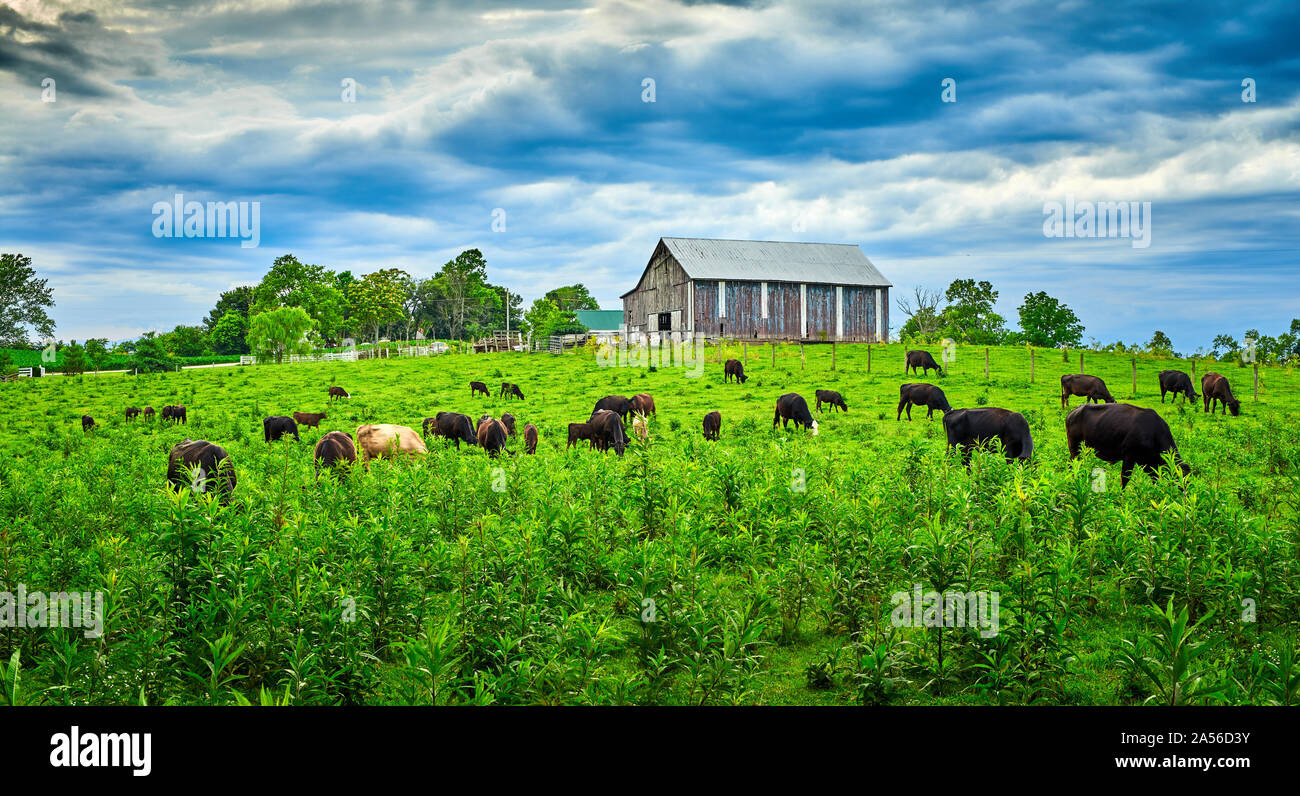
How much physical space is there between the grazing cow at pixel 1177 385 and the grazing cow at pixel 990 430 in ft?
63.1

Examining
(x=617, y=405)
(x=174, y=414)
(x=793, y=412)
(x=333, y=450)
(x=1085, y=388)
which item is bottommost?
(x=333, y=450)

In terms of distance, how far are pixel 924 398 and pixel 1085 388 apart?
758 cm

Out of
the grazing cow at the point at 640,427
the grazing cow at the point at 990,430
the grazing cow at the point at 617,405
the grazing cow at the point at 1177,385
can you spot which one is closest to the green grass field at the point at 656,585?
the grazing cow at the point at 990,430

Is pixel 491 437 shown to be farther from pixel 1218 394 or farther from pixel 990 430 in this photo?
pixel 1218 394

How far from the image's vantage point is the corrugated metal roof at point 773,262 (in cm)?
5816

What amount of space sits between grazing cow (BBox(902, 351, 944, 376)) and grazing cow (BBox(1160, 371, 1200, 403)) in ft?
32.3

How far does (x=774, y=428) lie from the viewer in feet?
80.1

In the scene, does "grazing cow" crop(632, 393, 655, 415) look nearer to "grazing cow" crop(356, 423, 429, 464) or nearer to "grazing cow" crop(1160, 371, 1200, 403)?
"grazing cow" crop(356, 423, 429, 464)

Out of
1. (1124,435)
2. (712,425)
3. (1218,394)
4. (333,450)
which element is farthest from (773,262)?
(333,450)
